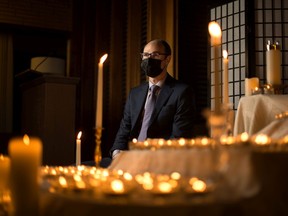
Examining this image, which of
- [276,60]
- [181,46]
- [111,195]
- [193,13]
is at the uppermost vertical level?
[193,13]

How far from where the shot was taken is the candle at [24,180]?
917 mm

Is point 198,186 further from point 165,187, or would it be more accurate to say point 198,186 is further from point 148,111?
point 148,111

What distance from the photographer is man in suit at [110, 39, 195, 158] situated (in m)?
2.68

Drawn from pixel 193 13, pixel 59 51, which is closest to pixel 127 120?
pixel 193 13

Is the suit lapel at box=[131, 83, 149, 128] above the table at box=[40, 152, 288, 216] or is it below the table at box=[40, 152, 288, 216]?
above

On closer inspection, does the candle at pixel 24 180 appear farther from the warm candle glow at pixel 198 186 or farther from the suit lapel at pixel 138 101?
the suit lapel at pixel 138 101

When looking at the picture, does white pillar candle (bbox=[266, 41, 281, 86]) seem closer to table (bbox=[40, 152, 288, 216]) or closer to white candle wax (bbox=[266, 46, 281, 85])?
white candle wax (bbox=[266, 46, 281, 85])

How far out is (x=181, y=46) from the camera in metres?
4.35

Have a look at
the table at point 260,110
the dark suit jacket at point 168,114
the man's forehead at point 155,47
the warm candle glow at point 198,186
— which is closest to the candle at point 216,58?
the warm candle glow at point 198,186

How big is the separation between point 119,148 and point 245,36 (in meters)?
2.26

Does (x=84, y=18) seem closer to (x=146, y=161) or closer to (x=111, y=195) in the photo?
(x=146, y=161)

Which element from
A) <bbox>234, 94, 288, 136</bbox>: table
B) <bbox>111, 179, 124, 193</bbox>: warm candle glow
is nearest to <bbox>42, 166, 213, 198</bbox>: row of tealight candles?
<bbox>111, 179, 124, 193</bbox>: warm candle glow

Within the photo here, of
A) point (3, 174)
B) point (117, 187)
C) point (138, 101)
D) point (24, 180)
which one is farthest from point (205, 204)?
point (138, 101)

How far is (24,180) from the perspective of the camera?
922 mm
